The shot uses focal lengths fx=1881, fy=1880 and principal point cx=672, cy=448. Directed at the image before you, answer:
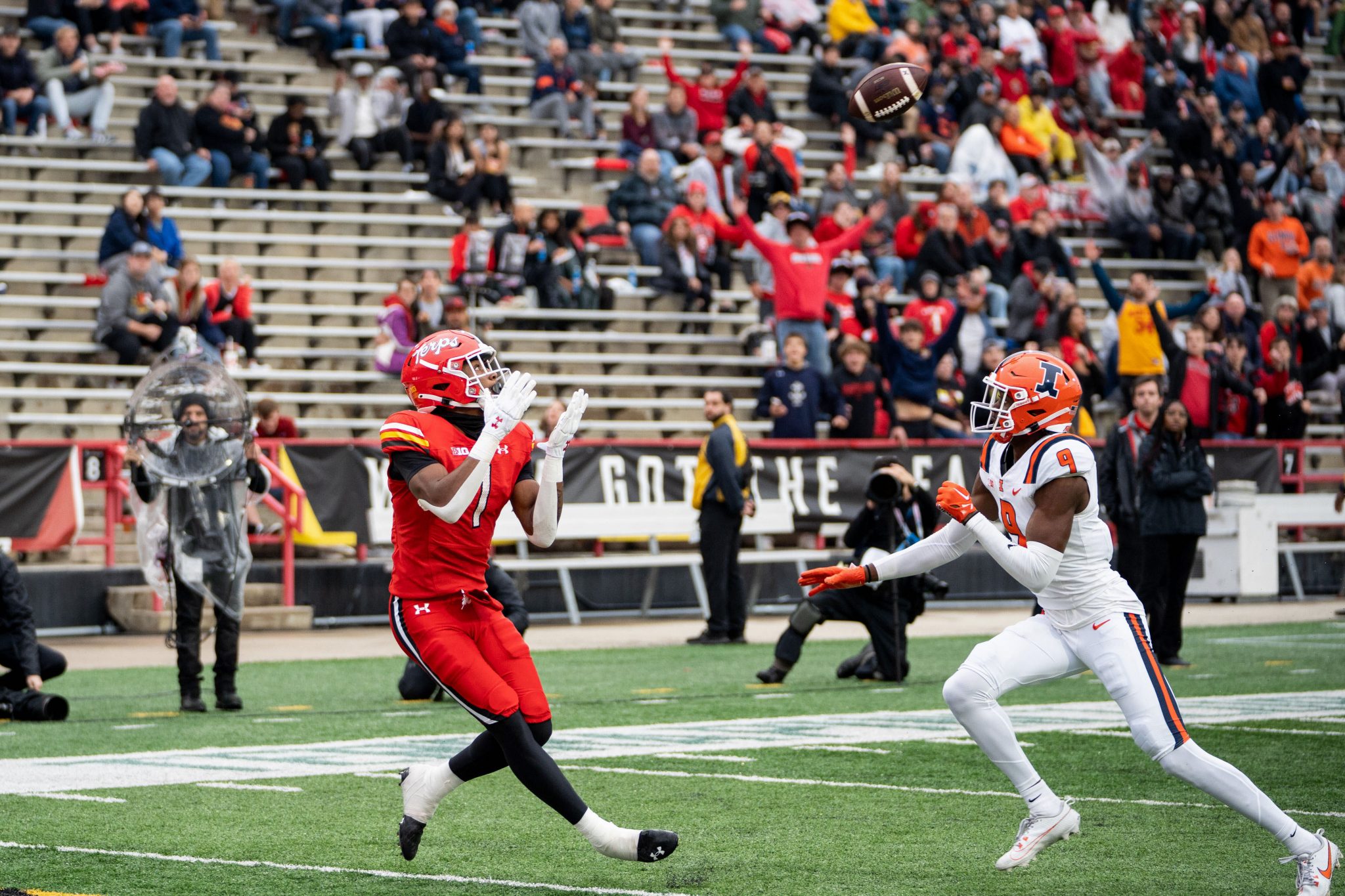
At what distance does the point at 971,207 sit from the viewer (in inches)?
918

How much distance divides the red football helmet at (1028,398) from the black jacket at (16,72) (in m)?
15.9

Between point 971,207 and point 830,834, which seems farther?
point 971,207

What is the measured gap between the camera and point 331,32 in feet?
74.3

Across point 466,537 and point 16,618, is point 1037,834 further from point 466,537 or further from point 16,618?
point 16,618

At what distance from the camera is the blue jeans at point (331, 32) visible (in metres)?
22.5

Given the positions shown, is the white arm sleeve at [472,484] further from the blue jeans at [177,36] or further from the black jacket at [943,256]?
the blue jeans at [177,36]

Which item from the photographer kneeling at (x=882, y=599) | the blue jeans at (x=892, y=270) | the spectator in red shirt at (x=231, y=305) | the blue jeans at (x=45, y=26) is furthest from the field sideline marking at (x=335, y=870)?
the blue jeans at (x=892, y=270)

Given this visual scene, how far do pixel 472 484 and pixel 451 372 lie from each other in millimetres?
496

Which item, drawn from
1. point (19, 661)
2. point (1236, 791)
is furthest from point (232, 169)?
point (1236, 791)

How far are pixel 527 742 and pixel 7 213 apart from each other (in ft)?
51.8

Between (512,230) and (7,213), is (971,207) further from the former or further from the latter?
(7,213)

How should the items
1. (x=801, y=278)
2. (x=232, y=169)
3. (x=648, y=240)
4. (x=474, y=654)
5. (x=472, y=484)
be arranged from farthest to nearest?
1. (x=648, y=240)
2. (x=232, y=169)
3. (x=801, y=278)
4. (x=474, y=654)
5. (x=472, y=484)

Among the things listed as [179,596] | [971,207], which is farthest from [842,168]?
[179,596]

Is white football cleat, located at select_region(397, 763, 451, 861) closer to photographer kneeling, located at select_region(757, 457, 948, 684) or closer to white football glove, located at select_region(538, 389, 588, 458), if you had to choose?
white football glove, located at select_region(538, 389, 588, 458)
